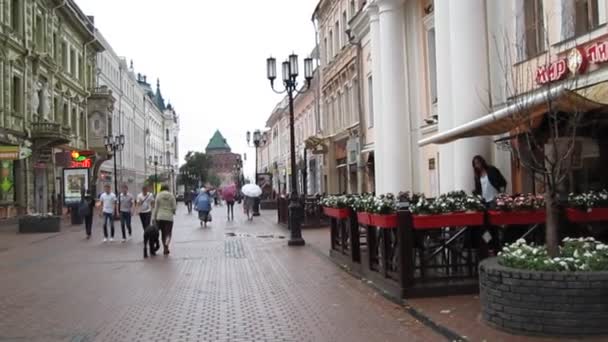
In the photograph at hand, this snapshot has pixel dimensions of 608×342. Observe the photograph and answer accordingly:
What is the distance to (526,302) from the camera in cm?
614

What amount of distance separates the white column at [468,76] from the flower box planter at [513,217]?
13.2 ft

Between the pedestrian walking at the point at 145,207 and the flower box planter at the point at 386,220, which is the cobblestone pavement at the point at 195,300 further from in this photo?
the pedestrian walking at the point at 145,207

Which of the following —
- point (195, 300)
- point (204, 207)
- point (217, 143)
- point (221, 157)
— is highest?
point (217, 143)

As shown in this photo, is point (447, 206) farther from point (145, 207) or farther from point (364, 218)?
point (145, 207)

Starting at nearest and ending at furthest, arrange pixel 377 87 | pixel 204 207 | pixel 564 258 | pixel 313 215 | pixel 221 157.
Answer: pixel 564 258, pixel 377 87, pixel 313 215, pixel 204 207, pixel 221 157

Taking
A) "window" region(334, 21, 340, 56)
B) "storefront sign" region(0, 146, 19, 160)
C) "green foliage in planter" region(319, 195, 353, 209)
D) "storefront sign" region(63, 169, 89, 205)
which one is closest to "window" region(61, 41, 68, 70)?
"storefront sign" region(63, 169, 89, 205)

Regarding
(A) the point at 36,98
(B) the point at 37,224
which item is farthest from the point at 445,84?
(A) the point at 36,98

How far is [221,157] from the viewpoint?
522 ft

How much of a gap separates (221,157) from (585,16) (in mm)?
150146

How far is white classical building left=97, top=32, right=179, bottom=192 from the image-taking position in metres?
59.0

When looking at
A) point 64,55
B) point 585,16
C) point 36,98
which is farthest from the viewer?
point 64,55

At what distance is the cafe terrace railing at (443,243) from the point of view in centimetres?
845

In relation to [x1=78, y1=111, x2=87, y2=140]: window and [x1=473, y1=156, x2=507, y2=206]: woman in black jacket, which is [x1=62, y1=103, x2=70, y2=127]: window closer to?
[x1=78, y1=111, x2=87, y2=140]: window

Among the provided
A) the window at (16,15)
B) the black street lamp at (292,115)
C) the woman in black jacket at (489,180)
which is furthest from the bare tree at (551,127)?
the window at (16,15)
